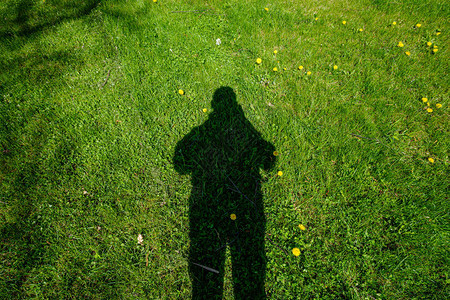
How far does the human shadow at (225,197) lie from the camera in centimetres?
227

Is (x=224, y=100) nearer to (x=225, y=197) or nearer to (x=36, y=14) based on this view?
(x=225, y=197)

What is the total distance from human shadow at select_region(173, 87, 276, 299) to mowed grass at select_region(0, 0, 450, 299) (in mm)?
107

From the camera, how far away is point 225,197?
2.75 metres

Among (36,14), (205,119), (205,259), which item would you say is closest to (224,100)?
(205,119)

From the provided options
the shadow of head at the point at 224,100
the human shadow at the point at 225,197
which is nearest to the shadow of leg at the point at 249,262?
the human shadow at the point at 225,197

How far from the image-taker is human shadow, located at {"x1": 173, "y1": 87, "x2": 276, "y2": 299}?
227 cm

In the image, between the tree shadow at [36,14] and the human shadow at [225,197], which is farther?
the tree shadow at [36,14]

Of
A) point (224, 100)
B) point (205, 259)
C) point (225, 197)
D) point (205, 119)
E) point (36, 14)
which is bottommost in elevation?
point (205, 259)

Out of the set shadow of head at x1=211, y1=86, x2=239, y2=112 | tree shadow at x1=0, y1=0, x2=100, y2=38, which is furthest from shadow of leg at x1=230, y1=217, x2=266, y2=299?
tree shadow at x1=0, y1=0, x2=100, y2=38

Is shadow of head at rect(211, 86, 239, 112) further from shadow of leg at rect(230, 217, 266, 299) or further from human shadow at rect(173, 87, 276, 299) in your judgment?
shadow of leg at rect(230, 217, 266, 299)

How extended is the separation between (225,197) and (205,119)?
134cm

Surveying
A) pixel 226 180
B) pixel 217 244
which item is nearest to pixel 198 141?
pixel 226 180

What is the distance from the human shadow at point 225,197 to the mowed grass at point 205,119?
0.35 ft

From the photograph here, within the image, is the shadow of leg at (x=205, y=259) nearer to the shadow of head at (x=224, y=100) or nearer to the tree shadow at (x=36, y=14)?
the shadow of head at (x=224, y=100)
